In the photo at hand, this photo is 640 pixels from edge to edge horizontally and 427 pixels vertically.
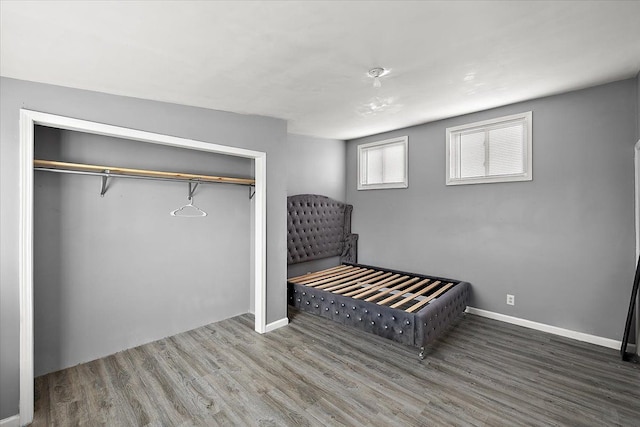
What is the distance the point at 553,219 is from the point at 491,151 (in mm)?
999

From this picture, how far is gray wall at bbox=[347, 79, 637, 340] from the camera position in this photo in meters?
2.81

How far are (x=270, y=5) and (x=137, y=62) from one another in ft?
3.59

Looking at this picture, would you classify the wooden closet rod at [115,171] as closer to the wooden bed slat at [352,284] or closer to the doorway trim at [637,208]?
the wooden bed slat at [352,284]

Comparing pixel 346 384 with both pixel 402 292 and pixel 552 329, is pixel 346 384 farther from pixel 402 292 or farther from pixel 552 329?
pixel 552 329

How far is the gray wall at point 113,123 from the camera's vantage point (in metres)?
1.95

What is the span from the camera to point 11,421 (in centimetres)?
191

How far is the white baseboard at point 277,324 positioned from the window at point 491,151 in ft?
8.79

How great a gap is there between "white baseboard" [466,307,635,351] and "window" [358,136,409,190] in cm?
192

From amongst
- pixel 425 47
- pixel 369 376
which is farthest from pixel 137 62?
pixel 369 376

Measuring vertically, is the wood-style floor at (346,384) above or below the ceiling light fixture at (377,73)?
below

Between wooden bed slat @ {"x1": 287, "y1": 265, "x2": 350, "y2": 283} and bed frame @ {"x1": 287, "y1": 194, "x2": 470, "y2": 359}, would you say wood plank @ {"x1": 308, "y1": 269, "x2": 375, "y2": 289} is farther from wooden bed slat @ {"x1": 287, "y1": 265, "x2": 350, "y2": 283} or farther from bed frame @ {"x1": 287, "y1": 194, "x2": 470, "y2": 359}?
wooden bed slat @ {"x1": 287, "y1": 265, "x2": 350, "y2": 283}

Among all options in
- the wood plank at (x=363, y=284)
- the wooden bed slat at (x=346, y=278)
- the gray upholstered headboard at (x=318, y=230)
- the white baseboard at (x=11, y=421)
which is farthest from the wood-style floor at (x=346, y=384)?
the gray upholstered headboard at (x=318, y=230)

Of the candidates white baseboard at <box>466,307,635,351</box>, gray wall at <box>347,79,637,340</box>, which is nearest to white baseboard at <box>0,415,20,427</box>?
gray wall at <box>347,79,637,340</box>

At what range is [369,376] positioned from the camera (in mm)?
2439
